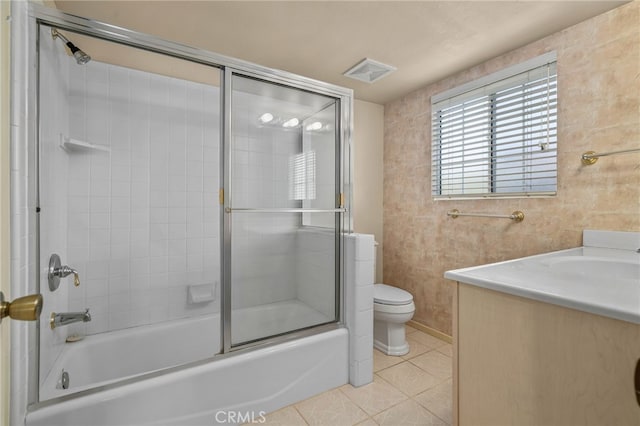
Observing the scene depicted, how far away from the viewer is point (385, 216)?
316cm

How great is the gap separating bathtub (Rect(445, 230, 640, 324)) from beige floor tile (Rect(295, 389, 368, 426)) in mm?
1111

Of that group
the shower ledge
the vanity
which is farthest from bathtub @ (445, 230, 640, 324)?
the shower ledge

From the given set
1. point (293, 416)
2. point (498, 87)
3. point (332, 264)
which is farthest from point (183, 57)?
point (498, 87)

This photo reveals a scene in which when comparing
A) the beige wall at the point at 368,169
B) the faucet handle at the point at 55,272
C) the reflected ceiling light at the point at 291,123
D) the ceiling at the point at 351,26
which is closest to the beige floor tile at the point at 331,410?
the faucet handle at the point at 55,272

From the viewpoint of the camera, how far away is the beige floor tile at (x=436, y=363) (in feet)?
6.64

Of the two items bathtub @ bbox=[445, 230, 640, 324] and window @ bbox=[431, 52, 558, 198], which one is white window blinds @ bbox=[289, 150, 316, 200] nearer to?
bathtub @ bbox=[445, 230, 640, 324]

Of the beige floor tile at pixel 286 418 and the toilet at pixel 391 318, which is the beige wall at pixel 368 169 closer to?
the toilet at pixel 391 318

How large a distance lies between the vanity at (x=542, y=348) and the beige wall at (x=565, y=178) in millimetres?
1024

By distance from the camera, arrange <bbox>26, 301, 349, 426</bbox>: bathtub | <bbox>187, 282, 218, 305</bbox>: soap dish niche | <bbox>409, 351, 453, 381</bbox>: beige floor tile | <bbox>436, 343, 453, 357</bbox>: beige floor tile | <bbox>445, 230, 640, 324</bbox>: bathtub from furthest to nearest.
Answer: <bbox>436, 343, 453, 357</bbox>: beige floor tile → <bbox>187, 282, 218, 305</bbox>: soap dish niche → <bbox>409, 351, 453, 381</bbox>: beige floor tile → <bbox>26, 301, 349, 426</bbox>: bathtub → <bbox>445, 230, 640, 324</bbox>: bathtub

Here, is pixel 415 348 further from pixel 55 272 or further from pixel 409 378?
pixel 55 272

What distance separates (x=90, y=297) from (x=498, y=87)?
328 centimetres

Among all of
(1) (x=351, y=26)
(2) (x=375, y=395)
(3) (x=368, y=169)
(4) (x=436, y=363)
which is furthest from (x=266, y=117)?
(4) (x=436, y=363)

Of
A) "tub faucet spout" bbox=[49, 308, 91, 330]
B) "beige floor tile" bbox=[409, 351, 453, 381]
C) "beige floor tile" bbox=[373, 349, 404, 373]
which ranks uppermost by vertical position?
"tub faucet spout" bbox=[49, 308, 91, 330]

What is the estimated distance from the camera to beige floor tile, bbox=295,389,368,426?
1.57 m
